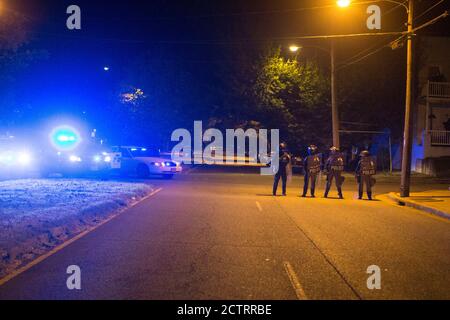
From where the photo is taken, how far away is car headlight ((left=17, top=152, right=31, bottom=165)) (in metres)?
27.4

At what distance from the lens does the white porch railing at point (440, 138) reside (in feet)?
106

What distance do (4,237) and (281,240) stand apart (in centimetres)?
491

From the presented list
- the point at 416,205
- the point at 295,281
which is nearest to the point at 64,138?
the point at 416,205

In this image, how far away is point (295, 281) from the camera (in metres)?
6.86

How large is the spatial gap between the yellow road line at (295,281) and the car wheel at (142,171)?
18628 mm

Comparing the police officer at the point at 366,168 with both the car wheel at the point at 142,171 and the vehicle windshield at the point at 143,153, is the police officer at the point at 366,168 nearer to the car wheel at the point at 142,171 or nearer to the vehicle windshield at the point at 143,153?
the vehicle windshield at the point at 143,153

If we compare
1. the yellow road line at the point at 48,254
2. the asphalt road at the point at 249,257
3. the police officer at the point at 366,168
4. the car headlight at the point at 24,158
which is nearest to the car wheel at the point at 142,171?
the car headlight at the point at 24,158

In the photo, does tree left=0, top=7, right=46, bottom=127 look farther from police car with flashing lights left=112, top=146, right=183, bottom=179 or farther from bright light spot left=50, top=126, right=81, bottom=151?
bright light spot left=50, top=126, right=81, bottom=151

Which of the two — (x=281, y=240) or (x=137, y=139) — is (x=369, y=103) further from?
(x=281, y=240)

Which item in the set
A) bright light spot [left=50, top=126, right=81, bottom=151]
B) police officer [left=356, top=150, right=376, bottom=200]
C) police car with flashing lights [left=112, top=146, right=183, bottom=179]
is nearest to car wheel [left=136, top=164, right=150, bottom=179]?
police car with flashing lights [left=112, top=146, right=183, bottom=179]

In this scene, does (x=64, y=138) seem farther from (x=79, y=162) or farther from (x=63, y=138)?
(x=79, y=162)

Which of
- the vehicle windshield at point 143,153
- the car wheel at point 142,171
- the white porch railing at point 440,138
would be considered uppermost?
the white porch railing at point 440,138

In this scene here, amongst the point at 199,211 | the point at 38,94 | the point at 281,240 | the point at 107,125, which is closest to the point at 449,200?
the point at 199,211

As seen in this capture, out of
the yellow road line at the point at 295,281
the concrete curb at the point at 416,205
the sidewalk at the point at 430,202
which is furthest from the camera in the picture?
the sidewalk at the point at 430,202
